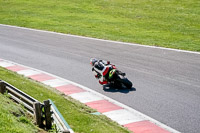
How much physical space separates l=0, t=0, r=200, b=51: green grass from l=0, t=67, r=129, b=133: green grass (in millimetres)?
8896

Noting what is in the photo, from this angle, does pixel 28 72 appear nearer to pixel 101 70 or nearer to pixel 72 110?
pixel 101 70

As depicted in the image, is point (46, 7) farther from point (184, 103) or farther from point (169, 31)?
point (184, 103)

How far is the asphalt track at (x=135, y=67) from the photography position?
1091 centimetres

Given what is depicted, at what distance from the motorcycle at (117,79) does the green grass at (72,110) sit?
5.85 ft

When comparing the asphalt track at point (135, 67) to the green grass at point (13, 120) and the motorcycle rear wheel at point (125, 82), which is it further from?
the green grass at point (13, 120)

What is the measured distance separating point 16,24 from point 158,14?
11.8 metres

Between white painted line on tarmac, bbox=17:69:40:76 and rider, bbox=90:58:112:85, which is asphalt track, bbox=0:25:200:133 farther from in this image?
white painted line on tarmac, bbox=17:69:40:76

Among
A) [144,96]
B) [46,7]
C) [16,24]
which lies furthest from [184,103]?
[46,7]

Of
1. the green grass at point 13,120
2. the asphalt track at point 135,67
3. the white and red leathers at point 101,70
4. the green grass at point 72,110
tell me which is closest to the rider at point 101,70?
the white and red leathers at point 101,70

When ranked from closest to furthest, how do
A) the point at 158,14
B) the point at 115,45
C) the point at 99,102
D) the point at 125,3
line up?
the point at 99,102, the point at 115,45, the point at 158,14, the point at 125,3

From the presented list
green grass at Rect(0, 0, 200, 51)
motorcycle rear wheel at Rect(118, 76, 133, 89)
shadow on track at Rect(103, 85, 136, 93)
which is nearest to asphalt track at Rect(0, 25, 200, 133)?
shadow on track at Rect(103, 85, 136, 93)

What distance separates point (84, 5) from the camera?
36844 millimetres

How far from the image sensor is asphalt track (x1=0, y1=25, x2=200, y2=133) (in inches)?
430

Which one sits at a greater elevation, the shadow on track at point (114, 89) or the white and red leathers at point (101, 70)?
the white and red leathers at point (101, 70)
